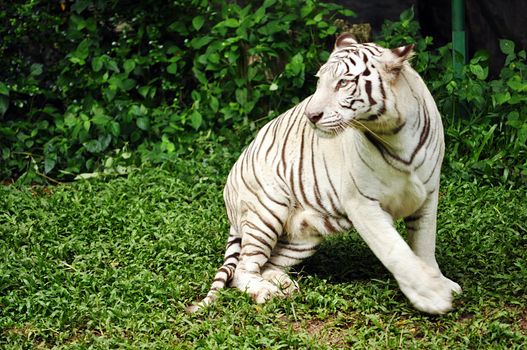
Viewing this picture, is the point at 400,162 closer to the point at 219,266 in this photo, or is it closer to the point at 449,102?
the point at 219,266

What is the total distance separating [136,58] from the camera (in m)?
8.20

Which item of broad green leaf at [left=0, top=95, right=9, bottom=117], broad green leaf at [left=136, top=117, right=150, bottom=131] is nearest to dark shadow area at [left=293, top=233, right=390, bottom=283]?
broad green leaf at [left=136, top=117, right=150, bottom=131]

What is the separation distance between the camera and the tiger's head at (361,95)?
14.7 feet

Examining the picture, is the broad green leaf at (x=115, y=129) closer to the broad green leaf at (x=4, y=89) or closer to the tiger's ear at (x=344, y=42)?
the broad green leaf at (x=4, y=89)

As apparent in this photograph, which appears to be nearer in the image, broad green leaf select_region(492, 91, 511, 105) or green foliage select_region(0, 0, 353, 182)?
broad green leaf select_region(492, 91, 511, 105)

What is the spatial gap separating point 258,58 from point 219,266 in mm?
2868

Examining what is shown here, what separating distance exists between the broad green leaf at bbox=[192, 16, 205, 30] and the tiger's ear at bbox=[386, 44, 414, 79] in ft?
11.8

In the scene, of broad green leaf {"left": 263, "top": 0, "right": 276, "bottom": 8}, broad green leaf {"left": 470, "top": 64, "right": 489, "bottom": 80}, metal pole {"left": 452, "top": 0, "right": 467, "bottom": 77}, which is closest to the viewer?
broad green leaf {"left": 470, "top": 64, "right": 489, "bottom": 80}

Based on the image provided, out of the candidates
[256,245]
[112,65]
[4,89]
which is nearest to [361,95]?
[256,245]

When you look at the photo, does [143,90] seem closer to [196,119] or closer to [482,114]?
[196,119]

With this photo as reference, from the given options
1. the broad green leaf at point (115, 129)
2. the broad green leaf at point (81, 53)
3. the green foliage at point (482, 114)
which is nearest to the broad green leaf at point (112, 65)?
the broad green leaf at point (81, 53)

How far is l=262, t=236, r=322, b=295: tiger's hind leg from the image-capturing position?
Result: 17.0 feet

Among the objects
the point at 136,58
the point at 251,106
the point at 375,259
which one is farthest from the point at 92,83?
the point at 375,259

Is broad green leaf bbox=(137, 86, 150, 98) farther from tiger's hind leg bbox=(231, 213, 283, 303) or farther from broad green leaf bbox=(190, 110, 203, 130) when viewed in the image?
tiger's hind leg bbox=(231, 213, 283, 303)
